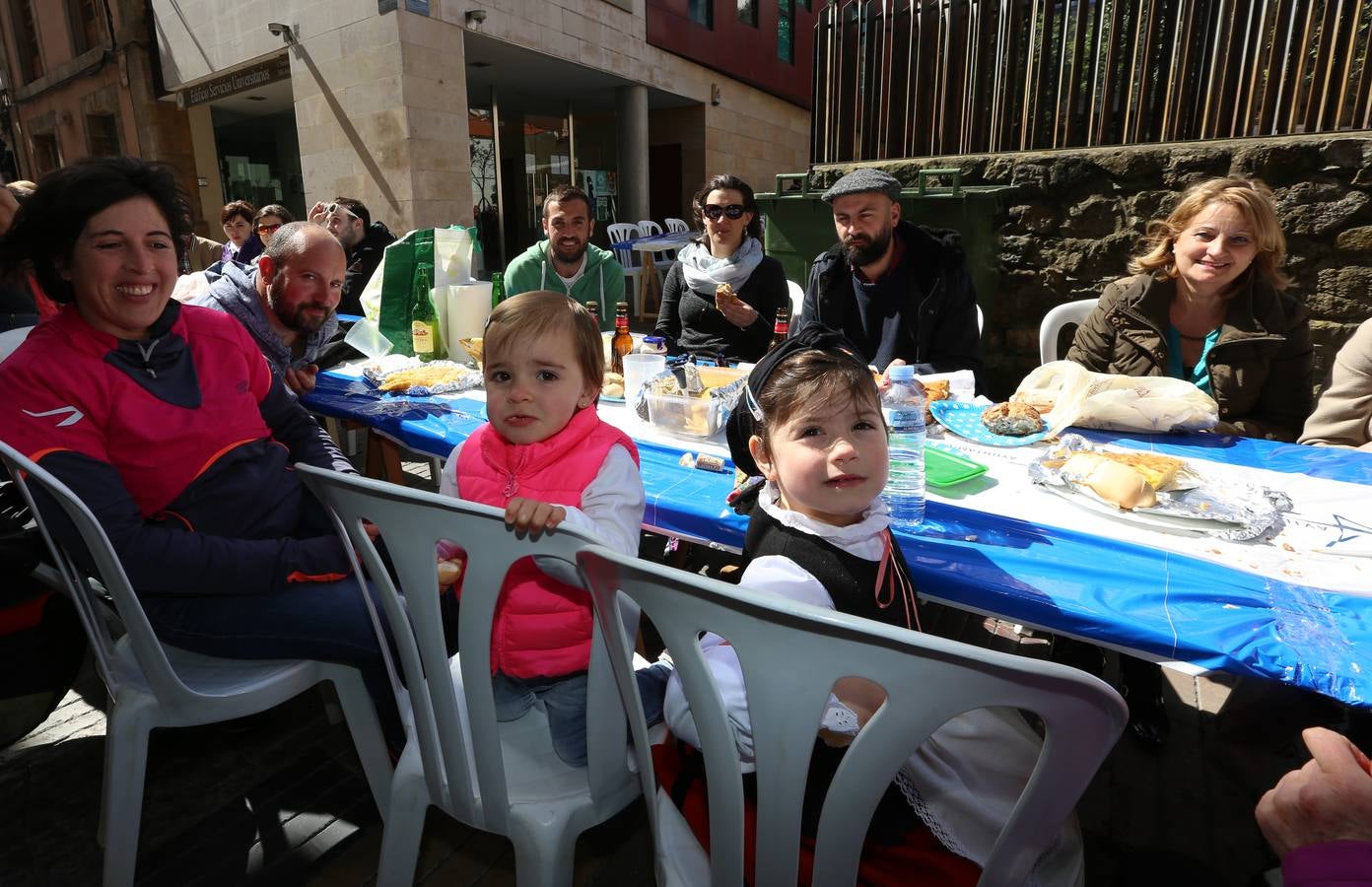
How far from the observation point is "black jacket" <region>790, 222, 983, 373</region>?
10.3 feet

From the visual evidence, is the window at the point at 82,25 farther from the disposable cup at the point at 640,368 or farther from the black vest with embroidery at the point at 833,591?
the black vest with embroidery at the point at 833,591

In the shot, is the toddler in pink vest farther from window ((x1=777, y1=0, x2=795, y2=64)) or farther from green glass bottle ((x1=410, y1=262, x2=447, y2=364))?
window ((x1=777, y1=0, x2=795, y2=64))

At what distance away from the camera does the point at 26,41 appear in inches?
665

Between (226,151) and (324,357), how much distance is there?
601 inches

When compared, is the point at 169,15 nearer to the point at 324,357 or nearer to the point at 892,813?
the point at 324,357

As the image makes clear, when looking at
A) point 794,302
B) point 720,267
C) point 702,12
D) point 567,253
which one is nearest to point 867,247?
point 720,267

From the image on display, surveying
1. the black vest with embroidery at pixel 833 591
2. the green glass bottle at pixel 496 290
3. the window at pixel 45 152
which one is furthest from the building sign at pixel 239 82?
the black vest with embroidery at pixel 833 591

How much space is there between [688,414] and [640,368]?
1.26 ft

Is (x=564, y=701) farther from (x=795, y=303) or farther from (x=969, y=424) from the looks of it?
(x=795, y=303)

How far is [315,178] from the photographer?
1034cm

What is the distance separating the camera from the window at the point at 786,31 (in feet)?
52.7

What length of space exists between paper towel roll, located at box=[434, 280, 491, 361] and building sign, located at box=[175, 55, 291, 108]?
32.3 ft

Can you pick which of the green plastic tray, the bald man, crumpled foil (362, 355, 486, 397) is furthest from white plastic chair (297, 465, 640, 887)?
the bald man

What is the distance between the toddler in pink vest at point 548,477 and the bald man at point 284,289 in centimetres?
140
